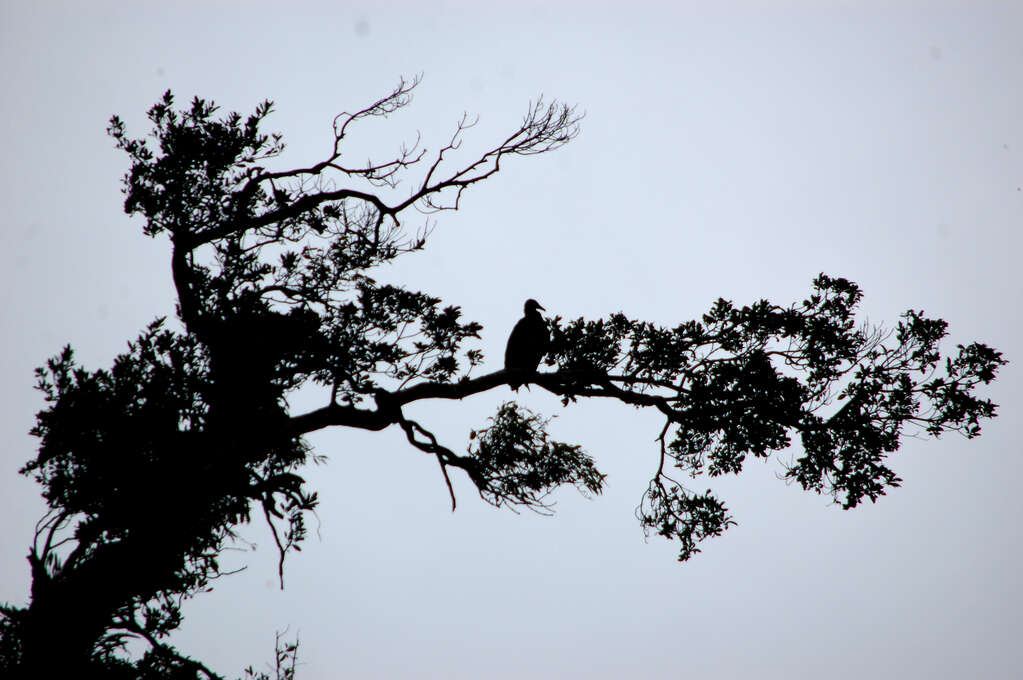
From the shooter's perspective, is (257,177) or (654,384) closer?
(654,384)

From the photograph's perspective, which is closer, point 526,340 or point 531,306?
point 526,340

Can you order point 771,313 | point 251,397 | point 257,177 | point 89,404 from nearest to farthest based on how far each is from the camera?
1. point 89,404
2. point 251,397
3. point 771,313
4. point 257,177

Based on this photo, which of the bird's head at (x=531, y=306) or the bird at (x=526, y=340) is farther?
the bird's head at (x=531, y=306)

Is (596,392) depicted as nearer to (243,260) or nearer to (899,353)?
(899,353)

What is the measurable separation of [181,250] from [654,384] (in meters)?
5.14

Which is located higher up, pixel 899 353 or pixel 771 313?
pixel 771 313

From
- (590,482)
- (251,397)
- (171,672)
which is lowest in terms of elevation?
(171,672)

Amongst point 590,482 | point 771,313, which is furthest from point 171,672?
point 771,313

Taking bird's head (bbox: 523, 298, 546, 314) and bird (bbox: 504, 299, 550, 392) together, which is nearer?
bird (bbox: 504, 299, 550, 392)

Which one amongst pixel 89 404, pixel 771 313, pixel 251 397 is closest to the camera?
pixel 89 404

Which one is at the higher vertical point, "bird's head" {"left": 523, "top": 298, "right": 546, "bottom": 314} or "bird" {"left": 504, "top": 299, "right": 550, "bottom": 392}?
"bird's head" {"left": 523, "top": 298, "right": 546, "bottom": 314}

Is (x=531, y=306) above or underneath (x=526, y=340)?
above

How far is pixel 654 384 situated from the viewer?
6961 millimetres

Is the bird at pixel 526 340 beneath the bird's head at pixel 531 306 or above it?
beneath
